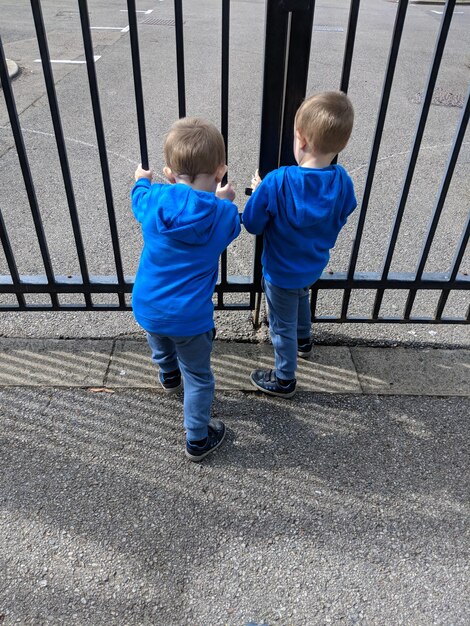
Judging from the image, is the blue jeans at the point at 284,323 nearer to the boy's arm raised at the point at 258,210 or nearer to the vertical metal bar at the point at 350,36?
the boy's arm raised at the point at 258,210

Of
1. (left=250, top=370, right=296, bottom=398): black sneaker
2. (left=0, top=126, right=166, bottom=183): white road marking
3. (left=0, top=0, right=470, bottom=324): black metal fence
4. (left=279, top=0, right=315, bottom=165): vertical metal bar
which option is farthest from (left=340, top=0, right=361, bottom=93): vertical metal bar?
(left=0, top=126, right=166, bottom=183): white road marking

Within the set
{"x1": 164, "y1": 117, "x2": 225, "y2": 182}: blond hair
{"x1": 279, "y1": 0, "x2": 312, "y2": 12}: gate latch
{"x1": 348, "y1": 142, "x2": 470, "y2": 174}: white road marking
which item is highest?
{"x1": 279, "y1": 0, "x2": 312, "y2": 12}: gate latch

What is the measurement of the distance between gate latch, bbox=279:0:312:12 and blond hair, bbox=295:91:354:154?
0.35m

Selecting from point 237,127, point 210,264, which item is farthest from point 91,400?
point 237,127

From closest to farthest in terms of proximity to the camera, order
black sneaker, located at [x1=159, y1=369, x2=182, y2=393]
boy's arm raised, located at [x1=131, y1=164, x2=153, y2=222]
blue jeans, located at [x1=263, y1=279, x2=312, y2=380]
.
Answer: boy's arm raised, located at [x1=131, y1=164, x2=153, y2=222] → blue jeans, located at [x1=263, y1=279, x2=312, y2=380] → black sneaker, located at [x1=159, y1=369, x2=182, y2=393]

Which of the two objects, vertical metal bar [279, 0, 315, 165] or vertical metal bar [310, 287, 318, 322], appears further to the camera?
vertical metal bar [310, 287, 318, 322]

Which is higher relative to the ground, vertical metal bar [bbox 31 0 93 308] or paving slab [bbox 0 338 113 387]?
vertical metal bar [bbox 31 0 93 308]

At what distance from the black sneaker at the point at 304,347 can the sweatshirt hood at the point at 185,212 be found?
111 cm

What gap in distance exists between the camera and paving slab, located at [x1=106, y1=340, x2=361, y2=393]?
2.64 m

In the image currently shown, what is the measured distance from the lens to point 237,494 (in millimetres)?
2158

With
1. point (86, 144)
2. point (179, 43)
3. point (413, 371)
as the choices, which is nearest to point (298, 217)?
point (179, 43)

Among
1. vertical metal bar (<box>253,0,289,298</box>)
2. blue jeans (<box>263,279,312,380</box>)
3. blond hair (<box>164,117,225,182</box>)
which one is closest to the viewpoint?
blond hair (<box>164,117,225,182</box>)

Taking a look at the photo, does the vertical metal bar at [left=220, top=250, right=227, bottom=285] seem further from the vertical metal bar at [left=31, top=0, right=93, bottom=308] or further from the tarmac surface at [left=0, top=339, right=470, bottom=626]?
the vertical metal bar at [left=31, top=0, right=93, bottom=308]

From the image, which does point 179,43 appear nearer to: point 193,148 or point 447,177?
point 193,148
